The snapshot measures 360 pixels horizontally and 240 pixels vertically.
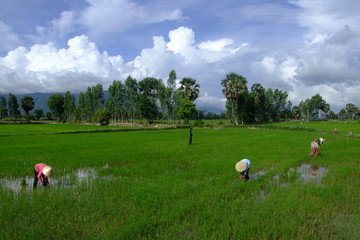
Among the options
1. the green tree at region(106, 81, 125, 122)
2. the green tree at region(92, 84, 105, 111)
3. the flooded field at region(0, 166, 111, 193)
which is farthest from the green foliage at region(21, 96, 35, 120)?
the flooded field at region(0, 166, 111, 193)

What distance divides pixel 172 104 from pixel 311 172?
57017 millimetres

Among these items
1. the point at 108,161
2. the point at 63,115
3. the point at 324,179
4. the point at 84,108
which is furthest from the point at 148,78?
the point at 324,179

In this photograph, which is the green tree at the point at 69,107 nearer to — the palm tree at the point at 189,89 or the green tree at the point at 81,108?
the green tree at the point at 81,108

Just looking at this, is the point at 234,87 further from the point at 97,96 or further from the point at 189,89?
the point at 97,96

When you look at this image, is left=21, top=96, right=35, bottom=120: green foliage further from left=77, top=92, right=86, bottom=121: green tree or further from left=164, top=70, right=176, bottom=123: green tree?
left=164, top=70, right=176, bottom=123: green tree

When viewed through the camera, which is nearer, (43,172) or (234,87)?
(43,172)

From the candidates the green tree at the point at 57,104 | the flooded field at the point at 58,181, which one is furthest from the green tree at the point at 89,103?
the flooded field at the point at 58,181

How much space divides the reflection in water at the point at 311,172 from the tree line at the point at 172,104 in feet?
147

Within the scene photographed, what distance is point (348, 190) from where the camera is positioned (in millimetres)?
7410

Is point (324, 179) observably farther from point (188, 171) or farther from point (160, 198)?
point (160, 198)

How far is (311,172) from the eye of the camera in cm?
1020

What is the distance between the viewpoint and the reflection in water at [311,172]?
8.90 metres

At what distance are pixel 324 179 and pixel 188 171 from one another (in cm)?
524

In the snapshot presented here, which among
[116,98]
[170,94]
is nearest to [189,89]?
[170,94]
